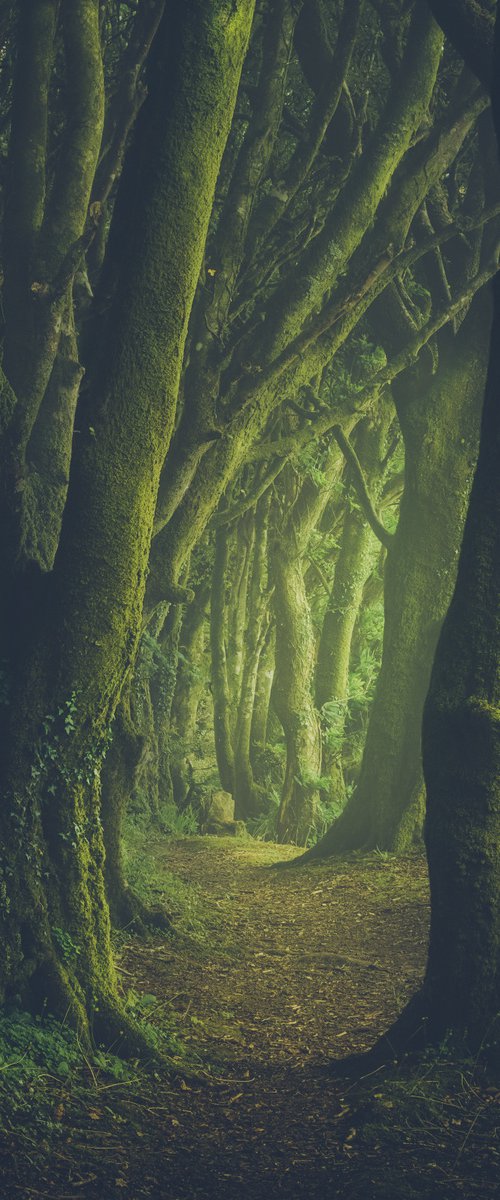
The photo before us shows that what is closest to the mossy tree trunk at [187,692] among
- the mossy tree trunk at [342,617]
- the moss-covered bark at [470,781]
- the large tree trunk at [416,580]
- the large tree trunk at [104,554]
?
the mossy tree trunk at [342,617]

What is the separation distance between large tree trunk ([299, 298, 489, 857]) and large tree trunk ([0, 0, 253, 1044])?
19.6 ft

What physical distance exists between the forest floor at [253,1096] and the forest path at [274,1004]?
0.02 m

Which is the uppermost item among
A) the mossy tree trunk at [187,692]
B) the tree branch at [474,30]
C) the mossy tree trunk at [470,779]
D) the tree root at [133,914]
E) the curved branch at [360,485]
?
the tree branch at [474,30]

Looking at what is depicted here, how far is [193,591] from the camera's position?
9625 mm

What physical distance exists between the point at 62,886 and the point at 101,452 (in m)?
2.45

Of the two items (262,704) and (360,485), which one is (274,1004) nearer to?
(360,485)

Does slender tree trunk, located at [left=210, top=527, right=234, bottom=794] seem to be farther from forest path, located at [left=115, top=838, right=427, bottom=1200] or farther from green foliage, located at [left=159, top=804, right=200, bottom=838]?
forest path, located at [left=115, top=838, right=427, bottom=1200]

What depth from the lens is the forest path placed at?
4.68 metres

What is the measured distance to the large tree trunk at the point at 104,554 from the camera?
565 centimetres

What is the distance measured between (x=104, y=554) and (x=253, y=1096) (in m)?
3.10

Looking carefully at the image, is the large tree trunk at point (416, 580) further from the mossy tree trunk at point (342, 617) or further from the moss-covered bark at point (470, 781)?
the moss-covered bark at point (470, 781)

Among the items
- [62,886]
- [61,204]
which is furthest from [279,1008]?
[61,204]

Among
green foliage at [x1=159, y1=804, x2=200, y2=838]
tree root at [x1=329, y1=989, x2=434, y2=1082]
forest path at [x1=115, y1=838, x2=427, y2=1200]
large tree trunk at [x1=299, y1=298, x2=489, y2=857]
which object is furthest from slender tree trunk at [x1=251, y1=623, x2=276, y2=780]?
tree root at [x1=329, y1=989, x2=434, y2=1082]

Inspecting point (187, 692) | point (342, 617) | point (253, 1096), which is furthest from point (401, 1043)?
point (342, 617)
